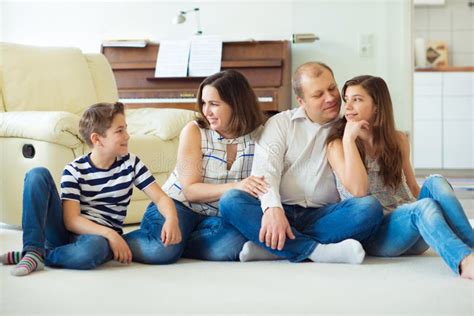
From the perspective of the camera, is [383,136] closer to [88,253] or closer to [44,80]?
[88,253]

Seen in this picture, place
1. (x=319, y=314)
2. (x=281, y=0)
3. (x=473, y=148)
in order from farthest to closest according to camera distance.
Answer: (x=473, y=148), (x=281, y=0), (x=319, y=314)

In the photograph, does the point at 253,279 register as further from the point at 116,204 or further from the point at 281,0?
the point at 281,0

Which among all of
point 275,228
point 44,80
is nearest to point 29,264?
point 275,228

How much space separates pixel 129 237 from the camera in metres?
2.29

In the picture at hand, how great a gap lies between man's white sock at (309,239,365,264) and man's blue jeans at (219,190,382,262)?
2 centimetres

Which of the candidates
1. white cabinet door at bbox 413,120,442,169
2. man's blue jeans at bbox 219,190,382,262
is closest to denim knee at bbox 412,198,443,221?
man's blue jeans at bbox 219,190,382,262

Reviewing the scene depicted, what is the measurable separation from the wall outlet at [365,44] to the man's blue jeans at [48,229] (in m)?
3.51

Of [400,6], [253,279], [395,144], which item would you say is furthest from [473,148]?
[253,279]

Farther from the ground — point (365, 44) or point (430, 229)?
point (365, 44)

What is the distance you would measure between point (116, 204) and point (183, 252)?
27cm

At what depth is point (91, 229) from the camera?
7.04 ft

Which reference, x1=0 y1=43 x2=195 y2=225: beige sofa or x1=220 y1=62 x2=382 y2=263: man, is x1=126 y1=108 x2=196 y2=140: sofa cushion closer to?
x1=0 y1=43 x2=195 y2=225: beige sofa

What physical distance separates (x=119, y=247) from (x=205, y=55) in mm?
3090

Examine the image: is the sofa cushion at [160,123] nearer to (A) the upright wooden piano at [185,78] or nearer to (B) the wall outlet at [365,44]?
(A) the upright wooden piano at [185,78]
